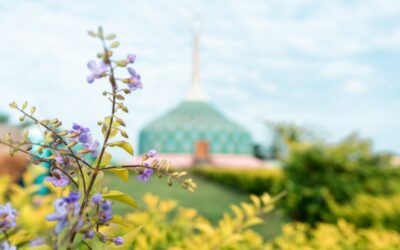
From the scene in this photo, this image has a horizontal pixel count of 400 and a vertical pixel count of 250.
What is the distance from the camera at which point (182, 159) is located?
32.5 m

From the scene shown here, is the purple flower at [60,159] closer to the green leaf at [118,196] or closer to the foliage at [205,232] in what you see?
the green leaf at [118,196]

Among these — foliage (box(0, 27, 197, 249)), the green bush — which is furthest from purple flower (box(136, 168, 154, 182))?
the green bush

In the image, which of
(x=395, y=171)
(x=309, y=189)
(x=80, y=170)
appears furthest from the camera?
(x=395, y=171)

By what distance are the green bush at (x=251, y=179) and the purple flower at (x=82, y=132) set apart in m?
8.67

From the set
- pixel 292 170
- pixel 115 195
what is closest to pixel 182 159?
pixel 292 170

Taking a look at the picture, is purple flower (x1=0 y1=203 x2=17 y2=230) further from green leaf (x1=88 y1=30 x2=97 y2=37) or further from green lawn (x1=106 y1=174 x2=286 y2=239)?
green lawn (x1=106 y1=174 x2=286 y2=239)

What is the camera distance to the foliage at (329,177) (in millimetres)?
8445

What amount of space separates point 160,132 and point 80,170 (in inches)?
1311

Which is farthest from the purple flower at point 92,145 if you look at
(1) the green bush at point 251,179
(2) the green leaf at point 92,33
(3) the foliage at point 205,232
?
(1) the green bush at point 251,179

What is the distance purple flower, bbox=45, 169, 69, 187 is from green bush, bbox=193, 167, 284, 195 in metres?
8.66

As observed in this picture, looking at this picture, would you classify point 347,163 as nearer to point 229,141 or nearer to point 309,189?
point 309,189

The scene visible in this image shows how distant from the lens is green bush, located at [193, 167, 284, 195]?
1241 cm

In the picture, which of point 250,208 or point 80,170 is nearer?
point 80,170

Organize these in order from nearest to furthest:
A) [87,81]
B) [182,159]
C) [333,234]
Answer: [87,81]
[333,234]
[182,159]
